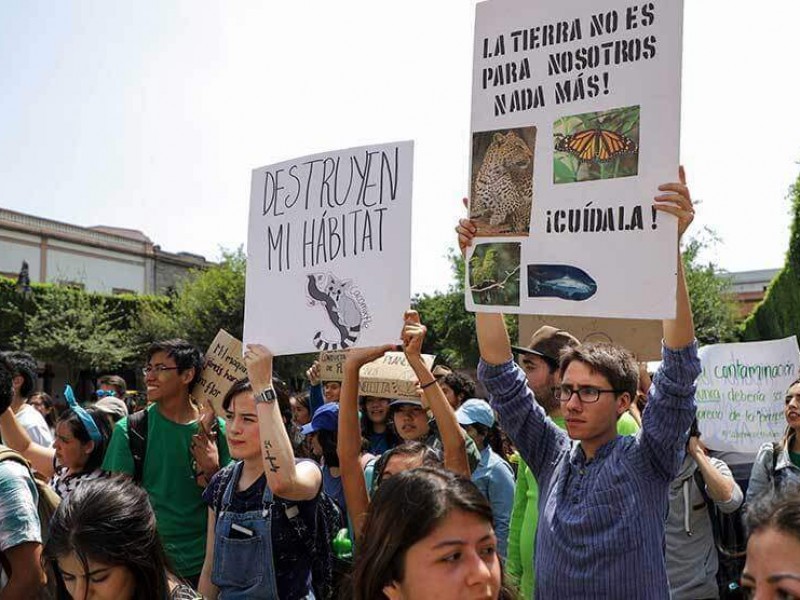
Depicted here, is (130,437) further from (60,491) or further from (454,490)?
(454,490)

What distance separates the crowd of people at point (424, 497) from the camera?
1.96m

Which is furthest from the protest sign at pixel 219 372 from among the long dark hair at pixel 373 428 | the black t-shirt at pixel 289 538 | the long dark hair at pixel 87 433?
the black t-shirt at pixel 289 538

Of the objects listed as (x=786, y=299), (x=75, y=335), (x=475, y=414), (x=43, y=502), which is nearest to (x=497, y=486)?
(x=475, y=414)

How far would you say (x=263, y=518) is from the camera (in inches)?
118

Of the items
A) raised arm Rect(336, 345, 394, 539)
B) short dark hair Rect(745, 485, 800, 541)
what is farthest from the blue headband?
short dark hair Rect(745, 485, 800, 541)

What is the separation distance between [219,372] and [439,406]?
2237 mm

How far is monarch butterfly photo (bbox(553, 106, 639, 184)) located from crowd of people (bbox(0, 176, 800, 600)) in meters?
0.20

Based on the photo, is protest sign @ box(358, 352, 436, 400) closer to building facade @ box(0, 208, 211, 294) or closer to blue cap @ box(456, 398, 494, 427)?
blue cap @ box(456, 398, 494, 427)

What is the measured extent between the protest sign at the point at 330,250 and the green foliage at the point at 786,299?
13.9 meters

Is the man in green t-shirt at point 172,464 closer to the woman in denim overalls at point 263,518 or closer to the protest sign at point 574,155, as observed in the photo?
the woman in denim overalls at point 263,518

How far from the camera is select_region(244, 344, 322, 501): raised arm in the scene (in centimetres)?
295

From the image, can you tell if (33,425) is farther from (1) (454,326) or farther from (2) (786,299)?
(1) (454,326)

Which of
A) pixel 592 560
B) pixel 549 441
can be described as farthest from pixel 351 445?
pixel 592 560

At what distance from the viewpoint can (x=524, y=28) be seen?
305 centimetres
